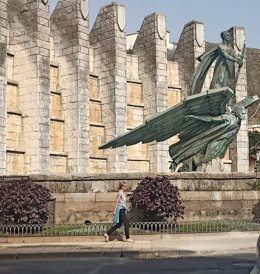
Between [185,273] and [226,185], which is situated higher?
[226,185]

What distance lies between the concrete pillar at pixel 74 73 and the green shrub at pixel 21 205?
60.3 feet

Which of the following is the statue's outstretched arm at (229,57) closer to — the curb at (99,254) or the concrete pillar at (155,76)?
the curb at (99,254)

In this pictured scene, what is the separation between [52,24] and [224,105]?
20097 millimetres

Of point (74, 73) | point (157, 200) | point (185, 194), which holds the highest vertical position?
point (74, 73)

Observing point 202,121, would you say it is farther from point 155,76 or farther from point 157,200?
point 155,76

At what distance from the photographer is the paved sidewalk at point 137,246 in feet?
38.0

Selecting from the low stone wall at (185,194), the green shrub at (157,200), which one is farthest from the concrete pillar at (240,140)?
the green shrub at (157,200)

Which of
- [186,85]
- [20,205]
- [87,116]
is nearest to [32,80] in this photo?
[87,116]

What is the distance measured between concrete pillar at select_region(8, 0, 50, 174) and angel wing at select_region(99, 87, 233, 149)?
12.9 metres

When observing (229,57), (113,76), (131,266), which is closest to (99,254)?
(131,266)

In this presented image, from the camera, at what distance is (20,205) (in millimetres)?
14773

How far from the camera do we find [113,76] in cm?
3678

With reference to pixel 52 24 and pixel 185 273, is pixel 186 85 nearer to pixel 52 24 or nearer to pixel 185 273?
pixel 52 24

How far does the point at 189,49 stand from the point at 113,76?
8631 millimetres
